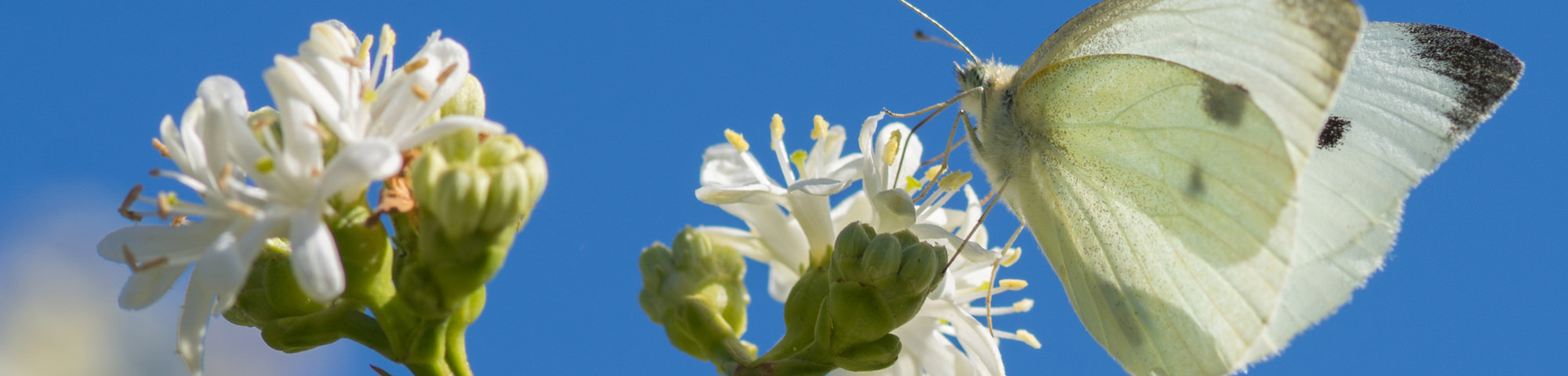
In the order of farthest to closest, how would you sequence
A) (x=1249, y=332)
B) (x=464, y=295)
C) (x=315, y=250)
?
(x=1249, y=332)
(x=464, y=295)
(x=315, y=250)

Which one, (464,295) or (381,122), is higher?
(381,122)

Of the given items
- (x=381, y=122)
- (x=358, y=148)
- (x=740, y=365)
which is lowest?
(x=740, y=365)

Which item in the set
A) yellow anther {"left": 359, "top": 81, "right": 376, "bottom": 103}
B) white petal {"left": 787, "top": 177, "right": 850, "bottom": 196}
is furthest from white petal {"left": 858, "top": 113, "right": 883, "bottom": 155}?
yellow anther {"left": 359, "top": 81, "right": 376, "bottom": 103}

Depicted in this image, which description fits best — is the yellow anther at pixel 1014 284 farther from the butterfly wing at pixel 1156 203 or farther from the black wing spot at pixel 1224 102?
the black wing spot at pixel 1224 102

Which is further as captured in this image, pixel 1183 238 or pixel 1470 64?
pixel 1470 64

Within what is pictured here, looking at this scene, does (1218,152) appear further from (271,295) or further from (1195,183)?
(271,295)

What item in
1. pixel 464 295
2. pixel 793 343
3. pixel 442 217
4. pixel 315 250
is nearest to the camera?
pixel 315 250

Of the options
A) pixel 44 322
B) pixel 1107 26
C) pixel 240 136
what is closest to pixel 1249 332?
pixel 1107 26

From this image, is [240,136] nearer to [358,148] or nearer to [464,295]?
[358,148]
